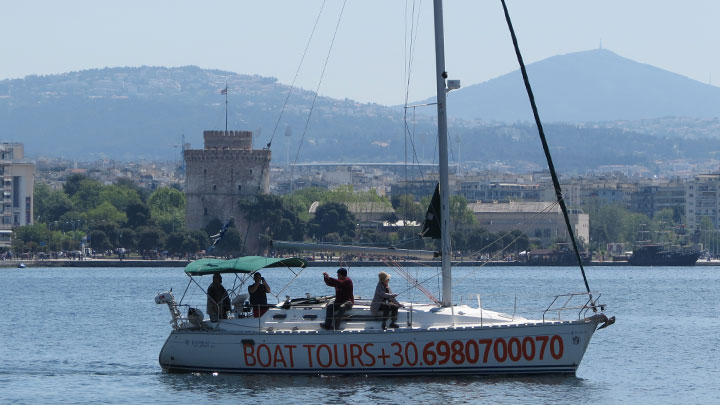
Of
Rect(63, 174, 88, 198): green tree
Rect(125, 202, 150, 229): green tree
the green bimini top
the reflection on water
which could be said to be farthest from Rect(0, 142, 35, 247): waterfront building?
the reflection on water

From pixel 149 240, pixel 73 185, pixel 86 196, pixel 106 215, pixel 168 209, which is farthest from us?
pixel 73 185

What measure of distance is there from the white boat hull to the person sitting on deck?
35 cm

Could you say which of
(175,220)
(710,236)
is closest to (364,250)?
(175,220)

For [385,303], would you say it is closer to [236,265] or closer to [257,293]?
[257,293]

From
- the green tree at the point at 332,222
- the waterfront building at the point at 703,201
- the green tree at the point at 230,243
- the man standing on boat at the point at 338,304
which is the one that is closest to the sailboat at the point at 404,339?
the man standing on boat at the point at 338,304

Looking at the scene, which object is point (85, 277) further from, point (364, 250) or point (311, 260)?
point (364, 250)

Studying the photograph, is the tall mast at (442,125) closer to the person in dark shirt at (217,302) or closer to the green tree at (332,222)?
the person in dark shirt at (217,302)

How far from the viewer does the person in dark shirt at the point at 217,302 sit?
26.1 metres

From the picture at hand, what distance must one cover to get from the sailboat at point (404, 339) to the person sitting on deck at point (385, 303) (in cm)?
A: 15

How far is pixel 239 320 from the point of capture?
25.7 metres

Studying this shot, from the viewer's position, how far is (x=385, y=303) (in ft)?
81.0

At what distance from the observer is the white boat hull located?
24391 mm

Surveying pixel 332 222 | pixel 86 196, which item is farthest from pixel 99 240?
pixel 86 196

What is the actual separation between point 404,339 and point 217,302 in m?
3.62
